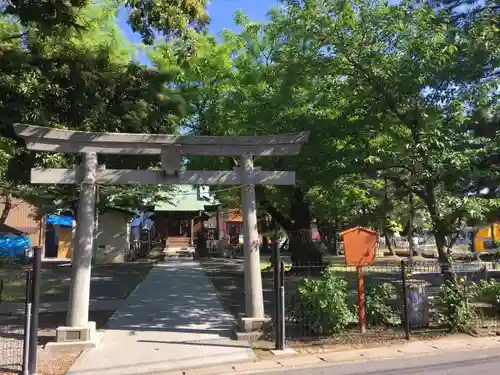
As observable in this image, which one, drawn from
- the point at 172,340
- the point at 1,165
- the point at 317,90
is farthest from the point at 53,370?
the point at 317,90

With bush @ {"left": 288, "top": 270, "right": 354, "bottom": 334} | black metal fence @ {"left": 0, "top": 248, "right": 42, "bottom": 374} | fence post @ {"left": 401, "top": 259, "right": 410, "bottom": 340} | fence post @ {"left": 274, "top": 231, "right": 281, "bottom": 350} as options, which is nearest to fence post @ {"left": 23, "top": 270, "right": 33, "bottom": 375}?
black metal fence @ {"left": 0, "top": 248, "right": 42, "bottom": 374}

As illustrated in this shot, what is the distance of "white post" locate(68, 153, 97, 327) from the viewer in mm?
9594

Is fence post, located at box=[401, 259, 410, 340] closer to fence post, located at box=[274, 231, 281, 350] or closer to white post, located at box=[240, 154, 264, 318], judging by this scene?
fence post, located at box=[274, 231, 281, 350]

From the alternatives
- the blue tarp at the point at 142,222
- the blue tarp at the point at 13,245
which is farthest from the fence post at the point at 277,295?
the blue tarp at the point at 142,222

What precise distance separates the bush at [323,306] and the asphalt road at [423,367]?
1516 mm

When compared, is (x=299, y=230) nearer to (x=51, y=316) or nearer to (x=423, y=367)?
(x=51, y=316)

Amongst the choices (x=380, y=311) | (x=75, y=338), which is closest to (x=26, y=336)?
(x=75, y=338)

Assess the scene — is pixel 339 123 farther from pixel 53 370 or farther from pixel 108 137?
pixel 53 370

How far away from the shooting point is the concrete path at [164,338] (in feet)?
26.8

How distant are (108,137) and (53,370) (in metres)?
4.60

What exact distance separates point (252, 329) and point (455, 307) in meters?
4.29

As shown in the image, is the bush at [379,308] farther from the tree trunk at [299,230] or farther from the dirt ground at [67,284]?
the tree trunk at [299,230]

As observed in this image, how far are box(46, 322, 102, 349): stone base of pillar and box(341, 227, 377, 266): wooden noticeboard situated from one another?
521cm

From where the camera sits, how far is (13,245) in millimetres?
30469
